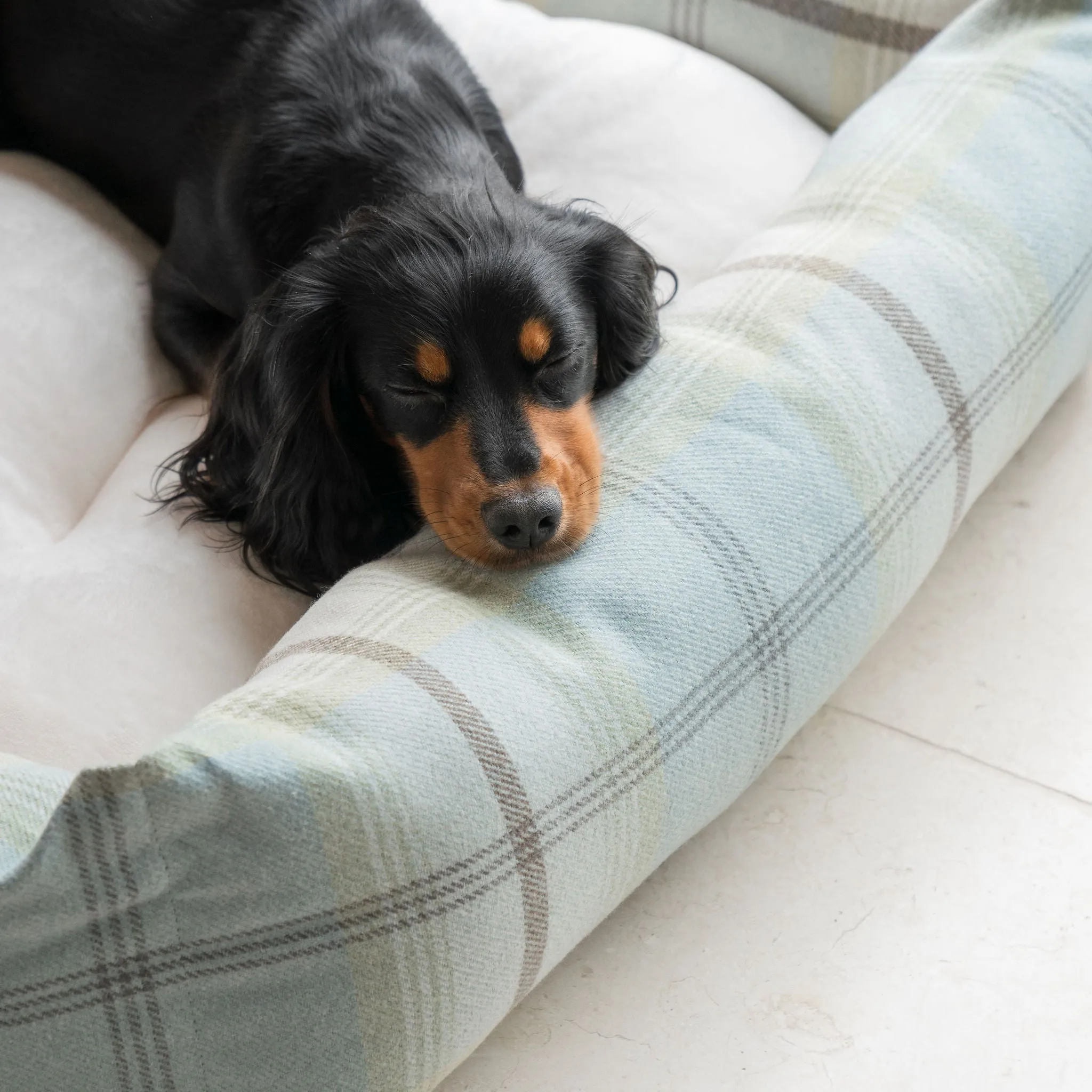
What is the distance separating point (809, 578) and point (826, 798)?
0.36 m

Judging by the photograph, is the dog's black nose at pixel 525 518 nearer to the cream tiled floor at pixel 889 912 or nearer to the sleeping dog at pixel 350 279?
the sleeping dog at pixel 350 279

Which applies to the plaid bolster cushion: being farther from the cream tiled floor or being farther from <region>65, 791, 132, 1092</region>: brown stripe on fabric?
the cream tiled floor

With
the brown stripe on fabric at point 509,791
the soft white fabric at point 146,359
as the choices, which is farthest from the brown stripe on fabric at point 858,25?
the brown stripe on fabric at point 509,791

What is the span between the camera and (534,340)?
164 cm

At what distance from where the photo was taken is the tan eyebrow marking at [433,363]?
63.9 inches

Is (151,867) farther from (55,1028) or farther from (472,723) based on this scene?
(472,723)

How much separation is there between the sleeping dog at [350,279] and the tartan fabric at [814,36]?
1.91 ft

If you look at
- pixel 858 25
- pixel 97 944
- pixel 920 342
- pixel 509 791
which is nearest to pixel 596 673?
pixel 509 791

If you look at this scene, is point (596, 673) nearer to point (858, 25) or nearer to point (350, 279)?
point (350, 279)

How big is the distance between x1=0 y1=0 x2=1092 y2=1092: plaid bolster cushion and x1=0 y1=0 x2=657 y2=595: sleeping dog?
0.34ft

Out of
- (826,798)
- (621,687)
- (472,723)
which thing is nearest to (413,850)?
(472,723)

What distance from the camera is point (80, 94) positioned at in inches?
96.3

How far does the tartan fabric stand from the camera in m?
2.39

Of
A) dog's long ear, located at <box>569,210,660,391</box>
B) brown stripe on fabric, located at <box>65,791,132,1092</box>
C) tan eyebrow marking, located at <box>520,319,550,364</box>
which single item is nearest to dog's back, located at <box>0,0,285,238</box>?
dog's long ear, located at <box>569,210,660,391</box>
